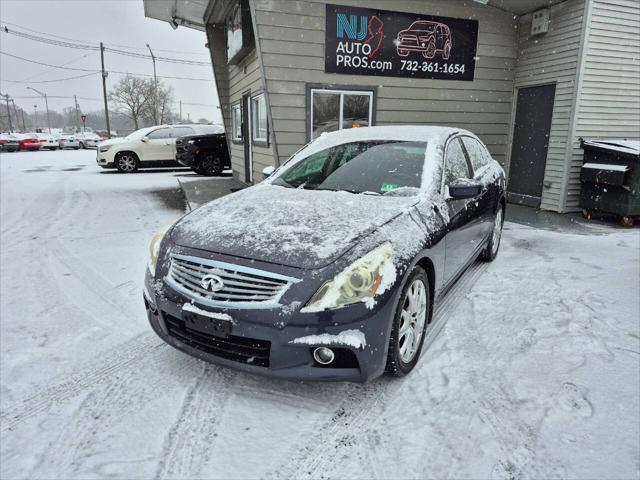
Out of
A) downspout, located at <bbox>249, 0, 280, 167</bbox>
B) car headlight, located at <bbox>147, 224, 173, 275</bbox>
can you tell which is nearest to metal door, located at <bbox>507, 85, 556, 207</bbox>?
downspout, located at <bbox>249, 0, 280, 167</bbox>

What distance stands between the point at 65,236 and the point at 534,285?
604 centimetres

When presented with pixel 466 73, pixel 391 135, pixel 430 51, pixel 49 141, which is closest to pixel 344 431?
pixel 391 135

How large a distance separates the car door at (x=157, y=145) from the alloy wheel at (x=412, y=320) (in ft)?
45.2

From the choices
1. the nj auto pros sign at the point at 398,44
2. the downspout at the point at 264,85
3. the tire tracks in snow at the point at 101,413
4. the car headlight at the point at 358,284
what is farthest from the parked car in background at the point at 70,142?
the car headlight at the point at 358,284

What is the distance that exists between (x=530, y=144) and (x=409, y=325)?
288 inches

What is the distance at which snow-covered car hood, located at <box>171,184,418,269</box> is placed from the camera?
2322mm

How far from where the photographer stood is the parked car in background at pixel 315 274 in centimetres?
217

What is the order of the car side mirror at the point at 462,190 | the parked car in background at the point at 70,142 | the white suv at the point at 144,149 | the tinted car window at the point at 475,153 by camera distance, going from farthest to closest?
the parked car in background at the point at 70,142 → the white suv at the point at 144,149 → the tinted car window at the point at 475,153 → the car side mirror at the point at 462,190

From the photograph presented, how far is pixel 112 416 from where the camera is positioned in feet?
7.59

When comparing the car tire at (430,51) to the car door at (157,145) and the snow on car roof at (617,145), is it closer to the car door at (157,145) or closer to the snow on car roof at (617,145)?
the snow on car roof at (617,145)

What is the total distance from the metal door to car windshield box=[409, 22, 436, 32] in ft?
7.43

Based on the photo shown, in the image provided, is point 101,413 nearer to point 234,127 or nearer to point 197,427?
point 197,427

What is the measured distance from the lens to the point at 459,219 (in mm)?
3402

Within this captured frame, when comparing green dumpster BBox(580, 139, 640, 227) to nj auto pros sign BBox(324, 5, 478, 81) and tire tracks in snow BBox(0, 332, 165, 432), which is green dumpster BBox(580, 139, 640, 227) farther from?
tire tracks in snow BBox(0, 332, 165, 432)
